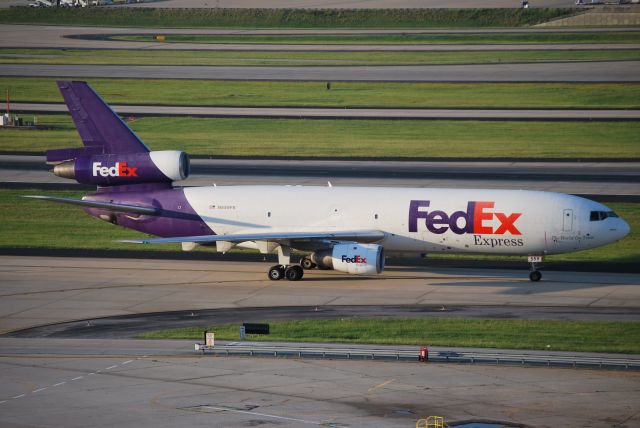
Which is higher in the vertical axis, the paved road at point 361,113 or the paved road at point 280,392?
the paved road at point 361,113

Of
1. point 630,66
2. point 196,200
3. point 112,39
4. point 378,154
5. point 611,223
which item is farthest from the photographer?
point 112,39

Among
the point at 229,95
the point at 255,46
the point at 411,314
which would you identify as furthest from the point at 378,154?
the point at 255,46

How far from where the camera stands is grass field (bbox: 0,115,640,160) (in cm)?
9300

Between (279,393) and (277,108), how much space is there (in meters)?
80.1

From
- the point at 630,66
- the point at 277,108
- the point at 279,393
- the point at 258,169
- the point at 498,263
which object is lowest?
the point at 279,393

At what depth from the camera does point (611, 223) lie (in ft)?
182

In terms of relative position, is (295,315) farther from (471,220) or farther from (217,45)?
(217,45)

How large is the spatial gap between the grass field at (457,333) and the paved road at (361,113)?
61856 millimetres

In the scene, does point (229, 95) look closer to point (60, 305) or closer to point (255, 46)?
point (255, 46)

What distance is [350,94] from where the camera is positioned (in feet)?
400

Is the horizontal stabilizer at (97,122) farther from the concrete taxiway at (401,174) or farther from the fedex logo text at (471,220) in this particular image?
the concrete taxiway at (401,174)

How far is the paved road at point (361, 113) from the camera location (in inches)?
4230

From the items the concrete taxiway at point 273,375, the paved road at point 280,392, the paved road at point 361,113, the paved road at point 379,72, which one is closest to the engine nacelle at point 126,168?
the concrete taxiway at point 273,375

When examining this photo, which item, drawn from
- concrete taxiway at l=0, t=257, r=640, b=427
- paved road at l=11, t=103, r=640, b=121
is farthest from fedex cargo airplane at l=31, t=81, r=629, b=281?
paved road at l=11, t=103, r=640, b=121
